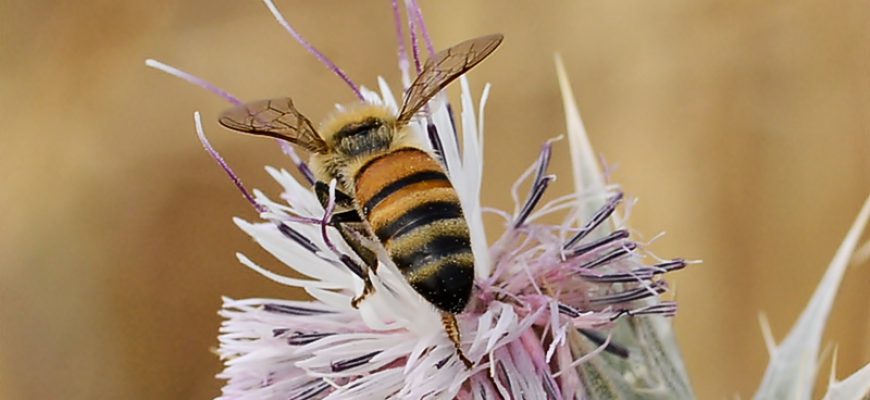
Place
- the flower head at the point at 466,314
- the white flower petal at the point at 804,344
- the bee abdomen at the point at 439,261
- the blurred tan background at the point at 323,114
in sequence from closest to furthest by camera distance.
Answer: the bee abdomen at the point at 439,261, the flower head at the point at 466,314, the white flower petal at the point at 804,344, the blurred tan background at the point at 323,114

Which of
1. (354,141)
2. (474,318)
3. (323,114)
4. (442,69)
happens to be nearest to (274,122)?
(354,141)

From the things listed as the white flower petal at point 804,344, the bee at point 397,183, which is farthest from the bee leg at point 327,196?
the white flower petal at point 804,344

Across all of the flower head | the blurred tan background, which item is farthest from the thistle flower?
the blurred tan background

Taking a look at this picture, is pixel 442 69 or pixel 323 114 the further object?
pixel 323 114

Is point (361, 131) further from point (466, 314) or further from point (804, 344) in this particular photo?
point (804, 344)

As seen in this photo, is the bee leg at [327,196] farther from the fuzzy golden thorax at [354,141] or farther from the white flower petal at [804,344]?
the white flower petal at [804,344]

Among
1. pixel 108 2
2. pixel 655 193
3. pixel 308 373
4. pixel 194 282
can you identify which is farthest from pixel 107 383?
pixel 308 373

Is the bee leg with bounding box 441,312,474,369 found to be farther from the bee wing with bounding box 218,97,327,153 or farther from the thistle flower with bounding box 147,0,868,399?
the bee wing with bounding box 218,97,327,153
